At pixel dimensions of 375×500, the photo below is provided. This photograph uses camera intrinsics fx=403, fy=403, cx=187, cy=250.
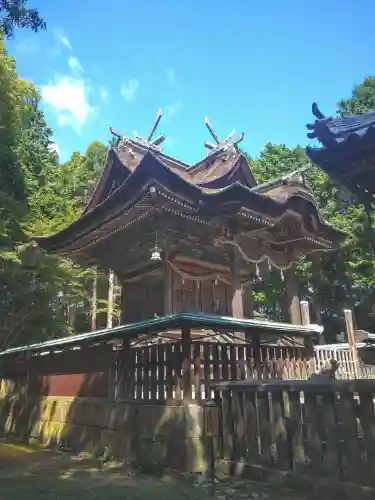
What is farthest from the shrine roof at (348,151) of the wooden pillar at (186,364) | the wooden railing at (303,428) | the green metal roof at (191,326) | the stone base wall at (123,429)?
the stone base wall at (123,429)

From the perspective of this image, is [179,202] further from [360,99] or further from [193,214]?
[360,99]

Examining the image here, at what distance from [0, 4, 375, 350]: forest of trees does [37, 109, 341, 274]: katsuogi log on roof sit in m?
2.00

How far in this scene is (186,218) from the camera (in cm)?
1026

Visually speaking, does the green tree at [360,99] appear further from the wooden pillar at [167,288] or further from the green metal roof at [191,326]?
the green metal roof at [191,326]

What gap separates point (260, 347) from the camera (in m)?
8.09

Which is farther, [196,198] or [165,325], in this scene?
[196,198]

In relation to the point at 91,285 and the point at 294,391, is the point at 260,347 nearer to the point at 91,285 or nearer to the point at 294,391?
the point at 294,391

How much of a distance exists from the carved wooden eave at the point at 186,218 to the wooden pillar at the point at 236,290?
329mm

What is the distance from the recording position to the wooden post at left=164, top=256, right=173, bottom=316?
10.7m

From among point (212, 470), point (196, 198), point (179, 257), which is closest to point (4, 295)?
point (179, 257)

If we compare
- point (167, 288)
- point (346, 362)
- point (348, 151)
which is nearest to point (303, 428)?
point (348, 151)

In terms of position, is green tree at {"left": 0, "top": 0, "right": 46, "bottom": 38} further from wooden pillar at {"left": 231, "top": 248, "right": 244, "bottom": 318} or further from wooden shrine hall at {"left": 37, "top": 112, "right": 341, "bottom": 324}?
wooden pillar at {"left": 231, "top": 248, "right": 244, "bottom": 318}

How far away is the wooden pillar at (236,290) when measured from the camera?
9961 mm

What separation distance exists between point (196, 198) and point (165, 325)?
3488mm
